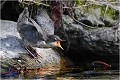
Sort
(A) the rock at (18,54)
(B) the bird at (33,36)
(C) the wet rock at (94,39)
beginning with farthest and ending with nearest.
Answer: (C) the wet rock at (94,39), (B) the bird at (33,36), (A) the rock at (18,54)

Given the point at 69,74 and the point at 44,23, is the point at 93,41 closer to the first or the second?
the point at 44,23

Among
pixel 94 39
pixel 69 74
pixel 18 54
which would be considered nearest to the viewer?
pixel 69 74

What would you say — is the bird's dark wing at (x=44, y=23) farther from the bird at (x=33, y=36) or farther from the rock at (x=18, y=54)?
the rock at (x=18, y=54)

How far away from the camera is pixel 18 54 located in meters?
6.23

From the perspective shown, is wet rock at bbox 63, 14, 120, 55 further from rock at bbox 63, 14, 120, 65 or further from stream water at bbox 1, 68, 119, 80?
stream water at bbox 1, 68, 119, 80

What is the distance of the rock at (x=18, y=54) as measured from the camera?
237 inches

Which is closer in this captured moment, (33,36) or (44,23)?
(33,36)

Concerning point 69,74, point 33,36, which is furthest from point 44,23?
point 69,74

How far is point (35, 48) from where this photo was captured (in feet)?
21.7

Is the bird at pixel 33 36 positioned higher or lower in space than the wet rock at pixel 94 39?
higher

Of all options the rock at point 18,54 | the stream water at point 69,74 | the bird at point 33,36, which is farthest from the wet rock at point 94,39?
the bird at point 33,36

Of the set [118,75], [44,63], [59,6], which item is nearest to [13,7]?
[59,6]

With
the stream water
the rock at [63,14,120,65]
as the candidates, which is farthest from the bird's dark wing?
the rock at [63,14,120,65]

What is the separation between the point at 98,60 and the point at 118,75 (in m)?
1.43
